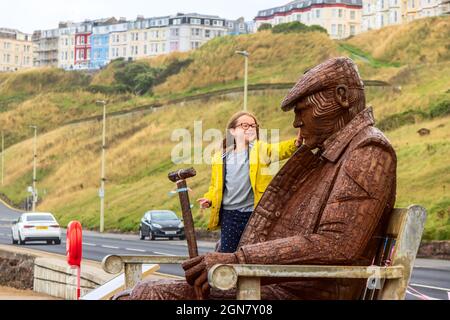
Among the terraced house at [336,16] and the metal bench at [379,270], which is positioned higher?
the terraced house at [336,16]

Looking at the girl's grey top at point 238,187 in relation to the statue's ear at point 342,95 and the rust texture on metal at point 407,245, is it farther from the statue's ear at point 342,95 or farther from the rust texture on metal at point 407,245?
the rust texture on metal at point 407,245

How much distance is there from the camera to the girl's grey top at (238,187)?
6.35 meters

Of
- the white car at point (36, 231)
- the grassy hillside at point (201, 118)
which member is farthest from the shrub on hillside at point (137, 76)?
the white car at point (36, 231)

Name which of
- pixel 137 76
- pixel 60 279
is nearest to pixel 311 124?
pixel 60 279

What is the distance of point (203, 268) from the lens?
461 centimetres

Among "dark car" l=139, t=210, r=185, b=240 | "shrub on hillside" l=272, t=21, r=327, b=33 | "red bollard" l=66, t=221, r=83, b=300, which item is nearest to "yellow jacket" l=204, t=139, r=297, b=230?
"red bollard" l=66, t=221, r=83, b=300

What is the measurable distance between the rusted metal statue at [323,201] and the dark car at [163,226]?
1664 inches

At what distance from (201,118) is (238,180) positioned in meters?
84.4

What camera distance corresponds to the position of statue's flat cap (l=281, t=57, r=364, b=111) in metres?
4.88

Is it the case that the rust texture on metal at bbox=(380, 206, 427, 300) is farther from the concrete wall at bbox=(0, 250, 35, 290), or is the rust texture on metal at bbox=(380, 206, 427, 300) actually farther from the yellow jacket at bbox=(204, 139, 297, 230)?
the concrete wall at bbox=(0, 250, 35, 290)

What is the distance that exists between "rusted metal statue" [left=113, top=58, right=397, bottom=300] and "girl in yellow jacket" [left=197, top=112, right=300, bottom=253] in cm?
113

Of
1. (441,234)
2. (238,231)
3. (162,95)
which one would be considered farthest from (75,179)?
(238,231)
